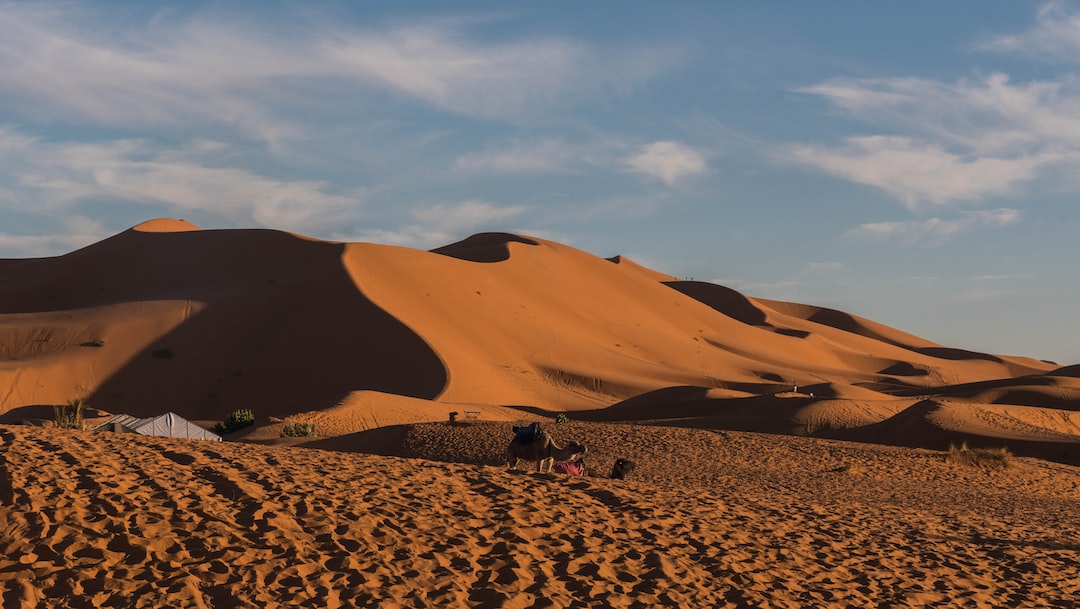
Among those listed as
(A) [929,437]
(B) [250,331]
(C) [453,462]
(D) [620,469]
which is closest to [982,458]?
(A) [929,437]

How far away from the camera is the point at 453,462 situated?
2000cm

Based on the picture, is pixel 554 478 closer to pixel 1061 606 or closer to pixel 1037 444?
pixel 1061 606

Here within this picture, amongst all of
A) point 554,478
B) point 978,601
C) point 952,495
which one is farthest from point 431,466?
point 952,495

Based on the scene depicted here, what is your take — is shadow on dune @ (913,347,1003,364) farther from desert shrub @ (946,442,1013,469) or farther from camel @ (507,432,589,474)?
camel @ (507,432,589,474)

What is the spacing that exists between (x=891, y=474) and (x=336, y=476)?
13970 mm

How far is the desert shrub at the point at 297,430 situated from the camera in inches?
1216

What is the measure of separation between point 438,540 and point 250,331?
46.0 metres

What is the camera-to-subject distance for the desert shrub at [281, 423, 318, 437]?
30897 mm

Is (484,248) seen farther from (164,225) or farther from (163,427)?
(163,427)

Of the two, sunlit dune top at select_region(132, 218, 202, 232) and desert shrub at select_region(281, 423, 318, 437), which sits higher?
sunlit dune top at select_region(132, 218, 202, 232)

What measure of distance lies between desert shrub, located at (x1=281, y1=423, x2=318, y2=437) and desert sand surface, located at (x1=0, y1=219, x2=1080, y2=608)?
0.47m

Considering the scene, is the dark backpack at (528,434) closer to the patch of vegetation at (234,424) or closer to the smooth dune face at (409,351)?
the smooth dune face at (409,351)

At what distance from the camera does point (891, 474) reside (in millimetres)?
22797

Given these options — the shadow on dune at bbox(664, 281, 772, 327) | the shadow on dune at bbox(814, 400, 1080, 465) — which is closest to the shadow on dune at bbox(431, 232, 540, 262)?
the shadow on dune at bbox(664, 281, 772, 327)
